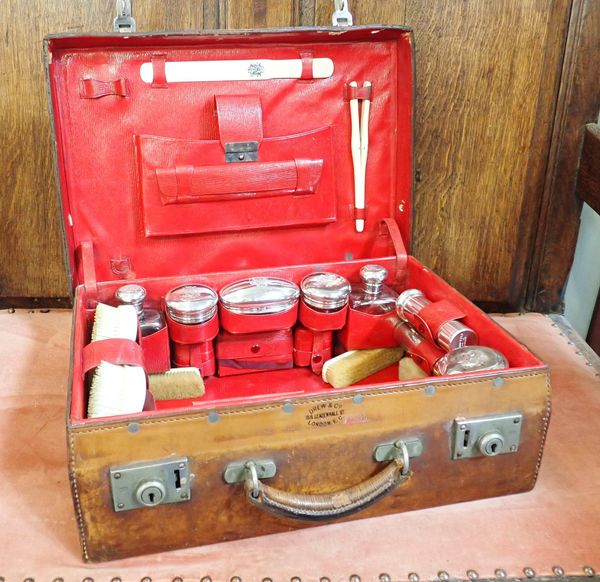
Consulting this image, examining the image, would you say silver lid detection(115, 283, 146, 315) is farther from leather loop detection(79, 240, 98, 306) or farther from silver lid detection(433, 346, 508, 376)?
silver lid detection(433, 346, 508, 376)

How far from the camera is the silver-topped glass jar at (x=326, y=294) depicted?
1508 millimetres

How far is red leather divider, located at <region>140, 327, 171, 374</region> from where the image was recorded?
1430mm

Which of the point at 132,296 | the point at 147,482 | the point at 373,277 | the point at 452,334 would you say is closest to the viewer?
the point at 147,482

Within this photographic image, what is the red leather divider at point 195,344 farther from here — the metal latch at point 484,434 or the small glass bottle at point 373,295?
the metal latch at point 484,434

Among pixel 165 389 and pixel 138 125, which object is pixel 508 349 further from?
pixel 138 125

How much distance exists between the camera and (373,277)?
1569 mm

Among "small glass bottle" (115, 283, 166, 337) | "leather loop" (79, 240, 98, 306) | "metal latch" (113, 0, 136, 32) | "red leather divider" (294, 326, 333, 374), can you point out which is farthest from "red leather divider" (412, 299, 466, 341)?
"metal latch" (113, 0, 136, 32)

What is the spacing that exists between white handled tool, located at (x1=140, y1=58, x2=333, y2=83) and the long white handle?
97 mm

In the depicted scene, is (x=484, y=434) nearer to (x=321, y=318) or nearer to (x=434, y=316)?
(x=434, y=316)

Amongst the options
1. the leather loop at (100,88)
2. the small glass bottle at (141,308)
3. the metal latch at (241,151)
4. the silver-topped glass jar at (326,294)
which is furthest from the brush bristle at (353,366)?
the leather loop at (100,88)

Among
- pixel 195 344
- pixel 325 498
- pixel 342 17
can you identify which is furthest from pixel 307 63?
pixel 325 498

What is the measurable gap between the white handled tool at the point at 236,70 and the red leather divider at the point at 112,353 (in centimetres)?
60

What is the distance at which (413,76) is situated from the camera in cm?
150

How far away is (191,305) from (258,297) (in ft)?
0.50
